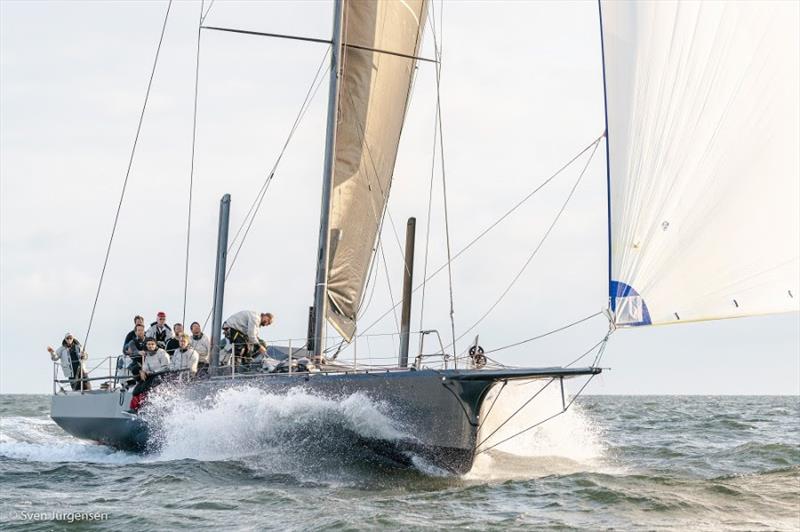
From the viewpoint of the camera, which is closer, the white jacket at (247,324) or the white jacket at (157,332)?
the white jacket at (247,324)

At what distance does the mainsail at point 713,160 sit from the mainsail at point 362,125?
7054mm

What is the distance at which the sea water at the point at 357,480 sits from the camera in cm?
1084

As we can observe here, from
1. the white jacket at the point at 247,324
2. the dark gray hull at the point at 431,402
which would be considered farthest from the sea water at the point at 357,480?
the white jacket at the point at 247,324

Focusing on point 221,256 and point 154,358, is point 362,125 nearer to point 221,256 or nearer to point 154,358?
point 221,256

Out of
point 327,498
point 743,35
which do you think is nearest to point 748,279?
point 743,35

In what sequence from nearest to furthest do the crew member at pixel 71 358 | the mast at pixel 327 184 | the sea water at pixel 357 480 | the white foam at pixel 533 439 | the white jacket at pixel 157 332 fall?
the sea water at pixel 357 480 → the white foam at pixel 533 439 → the mast at pixel 327 184 → the white jacket at pixel 157 332 → the crew member at pixel 71 358

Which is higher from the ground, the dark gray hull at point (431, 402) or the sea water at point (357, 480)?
the dark gray hull at point (431, 402)

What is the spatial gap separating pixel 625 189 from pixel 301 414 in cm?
527

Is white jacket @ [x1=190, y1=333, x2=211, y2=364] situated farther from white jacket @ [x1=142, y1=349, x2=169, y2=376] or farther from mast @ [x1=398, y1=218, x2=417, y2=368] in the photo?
mast @ [x1=398, y1=218, x2=417, y2=368]

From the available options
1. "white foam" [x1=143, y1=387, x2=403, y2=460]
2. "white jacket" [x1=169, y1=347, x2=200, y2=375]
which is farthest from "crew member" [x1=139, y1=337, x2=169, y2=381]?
"white foam" [x1=143, y1=387, x2=403, y2=460]

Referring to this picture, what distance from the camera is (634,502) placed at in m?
11.7

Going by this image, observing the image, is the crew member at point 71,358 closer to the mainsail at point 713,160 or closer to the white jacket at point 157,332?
the white jacket at point 157,332

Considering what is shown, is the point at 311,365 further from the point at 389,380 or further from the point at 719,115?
the point at 719,115

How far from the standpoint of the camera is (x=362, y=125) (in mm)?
17203
